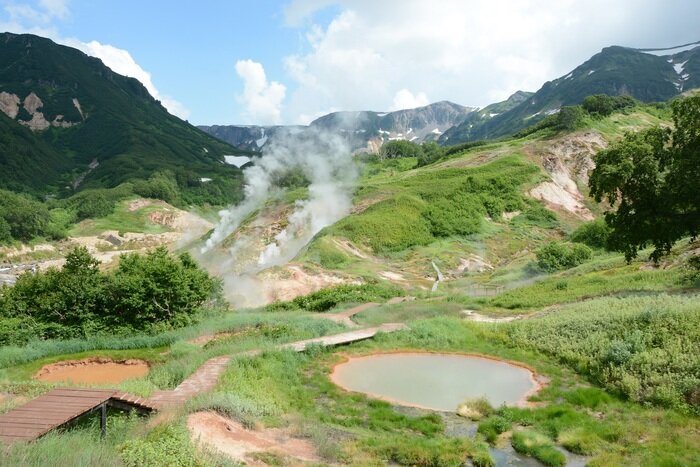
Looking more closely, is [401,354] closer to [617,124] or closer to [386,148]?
[617,124]

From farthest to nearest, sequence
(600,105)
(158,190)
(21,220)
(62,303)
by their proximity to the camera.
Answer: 1. (158,190)
2. (21,220)
3. (600,105)
4. (62,303)

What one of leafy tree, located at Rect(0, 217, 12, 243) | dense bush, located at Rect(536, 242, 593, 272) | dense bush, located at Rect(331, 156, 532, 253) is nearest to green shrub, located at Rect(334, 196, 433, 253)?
dense bush, located at Rect(331, 156, 532, 253)

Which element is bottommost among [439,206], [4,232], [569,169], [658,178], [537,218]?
[537,218]

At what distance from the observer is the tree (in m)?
26.3

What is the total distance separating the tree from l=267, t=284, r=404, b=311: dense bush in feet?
58.9

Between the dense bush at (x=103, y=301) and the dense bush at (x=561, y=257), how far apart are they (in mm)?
32591

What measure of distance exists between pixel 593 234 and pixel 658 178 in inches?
1266

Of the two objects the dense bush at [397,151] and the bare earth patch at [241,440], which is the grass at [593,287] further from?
the dense bush at [397,151]

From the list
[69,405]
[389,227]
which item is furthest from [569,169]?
[69,405]

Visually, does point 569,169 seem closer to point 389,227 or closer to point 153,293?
point 389,227

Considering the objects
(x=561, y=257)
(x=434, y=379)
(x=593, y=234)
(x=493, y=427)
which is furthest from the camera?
(x=593, y=234)

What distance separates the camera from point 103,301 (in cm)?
3259

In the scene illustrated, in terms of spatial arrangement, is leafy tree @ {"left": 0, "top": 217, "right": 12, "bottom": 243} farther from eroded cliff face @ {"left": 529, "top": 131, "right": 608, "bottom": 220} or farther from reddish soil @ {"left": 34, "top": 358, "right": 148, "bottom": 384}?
eroded cliff face @ {"left": 529, "top": 131, "right": 608, "bottom": 220}

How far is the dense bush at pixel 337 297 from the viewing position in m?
38.1
